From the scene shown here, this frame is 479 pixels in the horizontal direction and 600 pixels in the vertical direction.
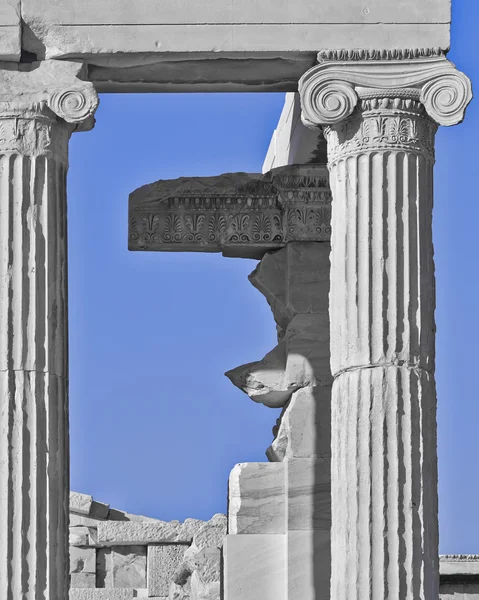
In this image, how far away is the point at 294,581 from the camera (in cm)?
3744

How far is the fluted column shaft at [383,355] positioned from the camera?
105ft

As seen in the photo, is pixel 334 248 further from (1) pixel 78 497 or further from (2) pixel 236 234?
(1) pixel 78 497

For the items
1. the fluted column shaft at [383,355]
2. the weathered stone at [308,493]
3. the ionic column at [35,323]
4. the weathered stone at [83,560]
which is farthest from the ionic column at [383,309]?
the weathered stone at [83,560]

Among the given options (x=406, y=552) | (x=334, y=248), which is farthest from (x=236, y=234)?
(x=406, y=552)

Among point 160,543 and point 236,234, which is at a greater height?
point 236,234

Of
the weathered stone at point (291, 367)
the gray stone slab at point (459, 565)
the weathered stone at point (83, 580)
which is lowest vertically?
the weathered stone at point (83, 580)

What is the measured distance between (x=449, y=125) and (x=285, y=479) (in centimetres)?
758

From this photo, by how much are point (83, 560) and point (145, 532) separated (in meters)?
1.60

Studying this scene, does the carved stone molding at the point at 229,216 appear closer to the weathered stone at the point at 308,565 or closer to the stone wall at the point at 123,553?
the weathered stone at the point at 308,565

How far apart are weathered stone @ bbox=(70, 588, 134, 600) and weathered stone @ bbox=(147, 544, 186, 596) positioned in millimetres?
510

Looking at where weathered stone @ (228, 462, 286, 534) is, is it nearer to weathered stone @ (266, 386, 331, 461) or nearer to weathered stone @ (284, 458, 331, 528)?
weathered stone @ (284, 458, 331, 528)

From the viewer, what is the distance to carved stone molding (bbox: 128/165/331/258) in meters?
39.4

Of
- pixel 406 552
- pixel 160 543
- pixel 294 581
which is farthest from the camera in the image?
pixel 160 543

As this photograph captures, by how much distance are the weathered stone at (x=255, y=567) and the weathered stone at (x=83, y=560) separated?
35.2ft
